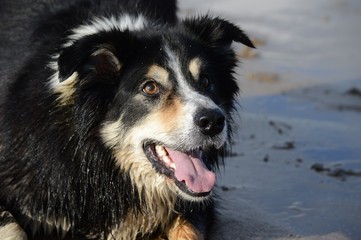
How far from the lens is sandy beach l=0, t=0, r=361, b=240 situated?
4.94 meters

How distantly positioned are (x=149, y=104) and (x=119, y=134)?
0.25 metres

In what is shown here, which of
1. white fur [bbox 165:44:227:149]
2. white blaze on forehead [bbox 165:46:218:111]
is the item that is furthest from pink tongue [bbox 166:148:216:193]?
white blaze on forehead [bbox 165:46:218:111]

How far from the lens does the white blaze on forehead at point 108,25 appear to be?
468cm

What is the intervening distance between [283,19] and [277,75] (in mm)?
3449

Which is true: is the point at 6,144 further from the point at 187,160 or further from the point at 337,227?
the point at 337,227

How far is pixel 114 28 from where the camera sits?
4457 millimetres

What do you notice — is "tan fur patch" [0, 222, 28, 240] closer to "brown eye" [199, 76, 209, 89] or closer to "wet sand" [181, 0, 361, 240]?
"wet sand" [181, 0, 361, 240]

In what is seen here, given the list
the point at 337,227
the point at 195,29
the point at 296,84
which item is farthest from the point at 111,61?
the point at 296,84

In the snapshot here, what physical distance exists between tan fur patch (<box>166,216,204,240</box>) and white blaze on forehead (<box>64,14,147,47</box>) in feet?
4.11

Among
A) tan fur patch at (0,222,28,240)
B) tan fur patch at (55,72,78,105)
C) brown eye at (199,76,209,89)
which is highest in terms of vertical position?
brown eye at (199,76,209,89)

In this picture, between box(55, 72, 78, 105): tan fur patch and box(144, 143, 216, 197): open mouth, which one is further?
box(55, 72, 78, 105): tan fur patch

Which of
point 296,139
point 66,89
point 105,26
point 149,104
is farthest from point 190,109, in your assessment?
point 296,139

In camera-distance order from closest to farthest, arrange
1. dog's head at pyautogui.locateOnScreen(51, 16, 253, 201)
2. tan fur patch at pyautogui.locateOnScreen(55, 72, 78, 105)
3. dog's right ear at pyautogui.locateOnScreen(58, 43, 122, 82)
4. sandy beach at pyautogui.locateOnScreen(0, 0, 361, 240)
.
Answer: dog's right ear at pyautogui.locateOnScreen(58, 43, 122, 82)
dog's head at pyautogui.locateOnScreen(51, 16, 253, 201)
tan fur patch at pyautogui.locateOnScreen(55, 72, 78, 105)
sandy beach at pyautogui.locateOnScreen(0, 0, 361, 240)

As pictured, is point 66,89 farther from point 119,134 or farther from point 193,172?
point 193,172
